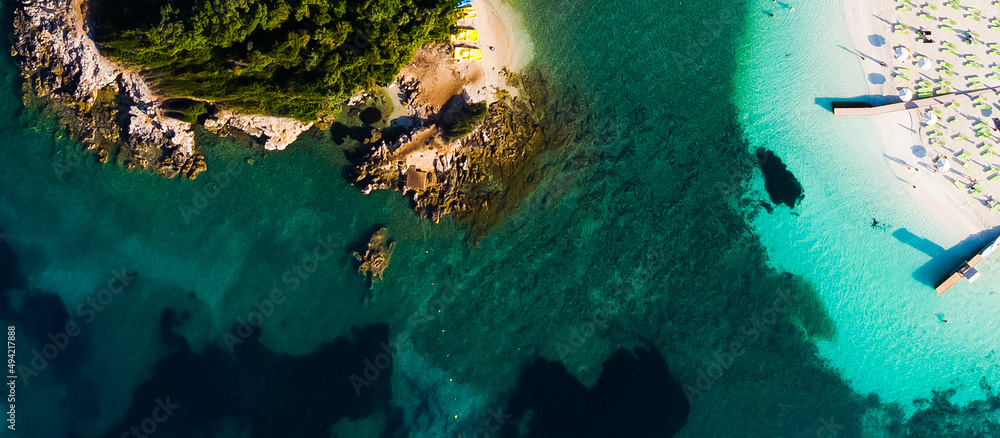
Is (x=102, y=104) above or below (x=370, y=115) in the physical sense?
above

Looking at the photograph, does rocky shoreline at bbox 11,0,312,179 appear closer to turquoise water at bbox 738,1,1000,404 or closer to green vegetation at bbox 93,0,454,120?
green vegetation at bbox 93,0,454,120

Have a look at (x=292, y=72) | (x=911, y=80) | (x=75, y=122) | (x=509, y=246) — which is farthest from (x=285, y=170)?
(x=911, y=80)

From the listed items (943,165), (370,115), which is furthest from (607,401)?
(943,165)

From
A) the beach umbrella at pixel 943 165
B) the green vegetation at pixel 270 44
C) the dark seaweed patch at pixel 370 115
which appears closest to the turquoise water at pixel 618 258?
the dark seaweed patch at pixel 370 115

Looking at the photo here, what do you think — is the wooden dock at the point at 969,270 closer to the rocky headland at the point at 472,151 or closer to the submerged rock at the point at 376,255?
the rocky headland at the point at 472,151

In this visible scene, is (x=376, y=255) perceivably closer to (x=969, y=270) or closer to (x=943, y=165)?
(x=943, y=165)

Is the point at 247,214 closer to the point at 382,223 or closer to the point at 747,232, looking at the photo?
the point at 382,223
